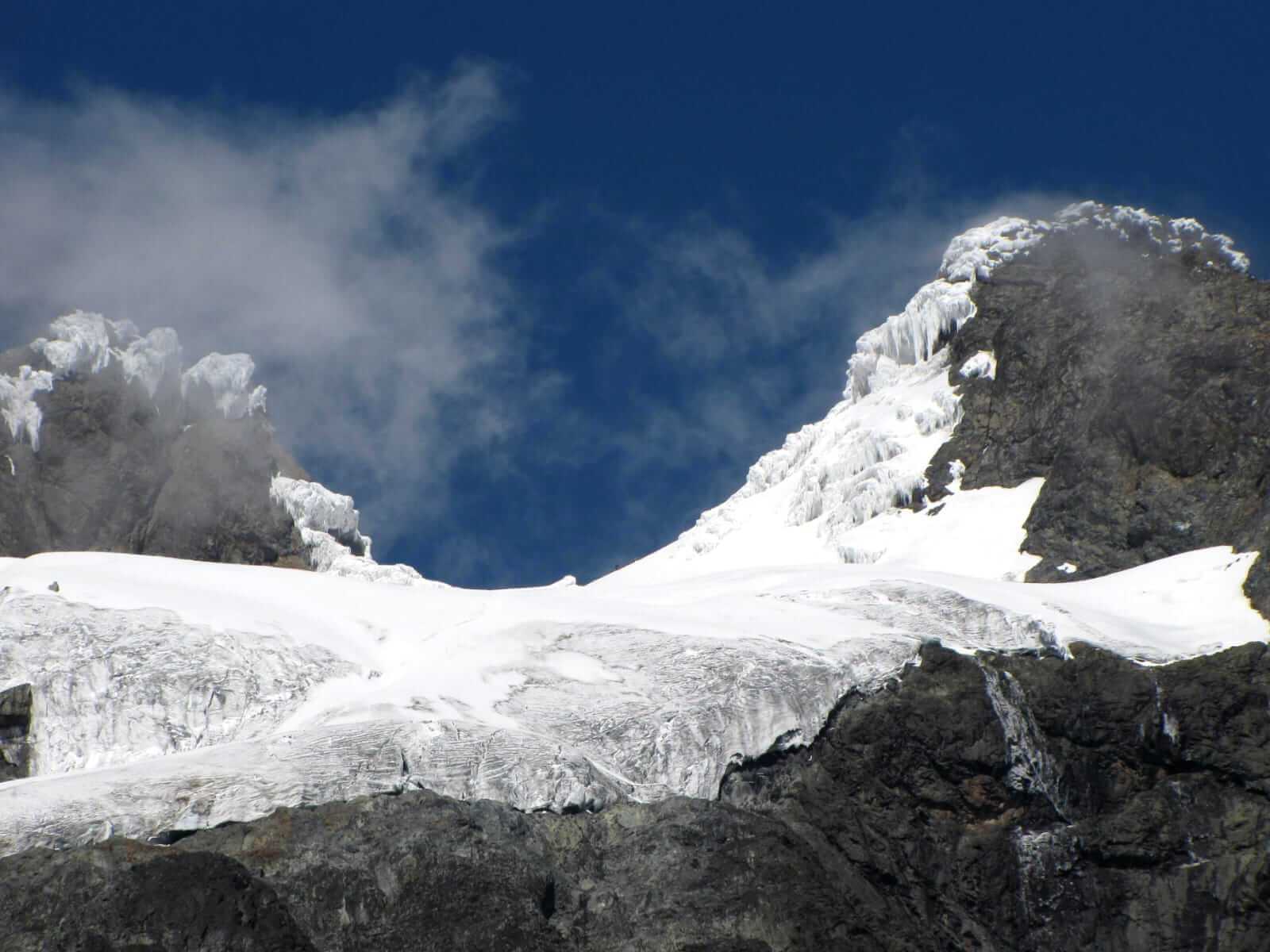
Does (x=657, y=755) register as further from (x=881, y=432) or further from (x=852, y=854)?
(x=881, y=432)

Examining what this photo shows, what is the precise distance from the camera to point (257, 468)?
7219 cm

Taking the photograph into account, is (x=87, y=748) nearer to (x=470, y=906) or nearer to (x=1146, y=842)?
(x=470, y=906)

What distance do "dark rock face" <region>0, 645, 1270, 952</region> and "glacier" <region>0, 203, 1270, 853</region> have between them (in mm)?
621

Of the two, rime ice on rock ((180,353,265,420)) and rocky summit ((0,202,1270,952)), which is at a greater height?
rime ice on rock ((180,353,265,420))

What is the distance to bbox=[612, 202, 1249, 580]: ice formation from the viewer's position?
63.1 metres

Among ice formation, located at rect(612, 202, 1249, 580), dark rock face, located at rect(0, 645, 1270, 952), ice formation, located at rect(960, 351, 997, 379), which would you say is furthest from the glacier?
ice formation, located at rect(960, 351, 997, 379)

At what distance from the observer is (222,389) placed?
75.8 metres

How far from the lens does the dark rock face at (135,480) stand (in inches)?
2596

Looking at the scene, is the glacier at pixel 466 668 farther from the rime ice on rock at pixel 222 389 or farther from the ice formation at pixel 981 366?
the rime ice on rock at pixel 222 389

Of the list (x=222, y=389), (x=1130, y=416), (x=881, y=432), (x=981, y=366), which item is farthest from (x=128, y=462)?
(x=1130, y=416)

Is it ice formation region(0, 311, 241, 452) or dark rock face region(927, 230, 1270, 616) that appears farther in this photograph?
ice formation region(0, 311, 241, 452)

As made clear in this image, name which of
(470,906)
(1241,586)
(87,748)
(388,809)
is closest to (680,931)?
(470,906)

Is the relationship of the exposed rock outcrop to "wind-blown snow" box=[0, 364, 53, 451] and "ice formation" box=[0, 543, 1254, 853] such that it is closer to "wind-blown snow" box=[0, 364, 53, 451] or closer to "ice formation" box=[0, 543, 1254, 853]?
"wind-blown snow" box=[0, 364, 53, 451]

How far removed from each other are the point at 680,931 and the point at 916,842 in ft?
19.8
